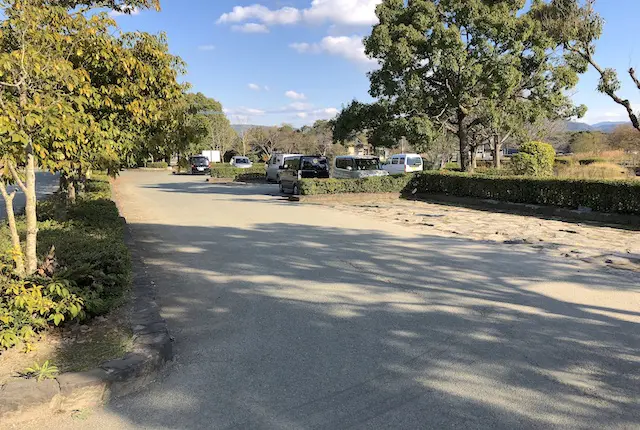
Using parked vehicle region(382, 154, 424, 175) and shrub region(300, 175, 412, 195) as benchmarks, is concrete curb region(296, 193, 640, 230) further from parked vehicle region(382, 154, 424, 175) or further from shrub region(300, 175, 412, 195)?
parked vehicle region(382, 154, 424, 175)

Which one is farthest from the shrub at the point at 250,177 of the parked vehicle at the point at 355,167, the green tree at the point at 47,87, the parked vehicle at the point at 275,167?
the green tree at the point at 47,87

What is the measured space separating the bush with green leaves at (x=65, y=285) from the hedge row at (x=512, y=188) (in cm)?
1127

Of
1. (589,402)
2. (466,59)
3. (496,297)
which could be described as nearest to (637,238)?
(496,297)

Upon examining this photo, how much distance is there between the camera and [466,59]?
51.6ft

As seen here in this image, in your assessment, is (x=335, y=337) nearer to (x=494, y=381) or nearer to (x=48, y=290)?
(x=494, y=381)

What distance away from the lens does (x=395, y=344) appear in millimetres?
4035

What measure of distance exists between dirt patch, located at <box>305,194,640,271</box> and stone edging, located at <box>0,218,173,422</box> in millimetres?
6561

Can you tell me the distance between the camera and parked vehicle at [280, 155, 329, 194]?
1981cm

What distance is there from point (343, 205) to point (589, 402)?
13.2 m

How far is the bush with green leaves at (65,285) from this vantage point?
3.57m

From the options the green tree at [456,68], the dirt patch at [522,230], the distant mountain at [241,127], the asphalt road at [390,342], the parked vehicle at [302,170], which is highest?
the distant mountain at [241,127]

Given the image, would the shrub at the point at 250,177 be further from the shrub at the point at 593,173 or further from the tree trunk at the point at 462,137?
the shrub at the point at 593,173

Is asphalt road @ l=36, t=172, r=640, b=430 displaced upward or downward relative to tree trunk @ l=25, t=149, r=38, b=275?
downward

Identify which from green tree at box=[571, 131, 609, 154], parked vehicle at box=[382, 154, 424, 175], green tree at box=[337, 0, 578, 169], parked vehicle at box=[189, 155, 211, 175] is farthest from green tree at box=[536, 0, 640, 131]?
green tree at box=[571, 131, 609, 154]
